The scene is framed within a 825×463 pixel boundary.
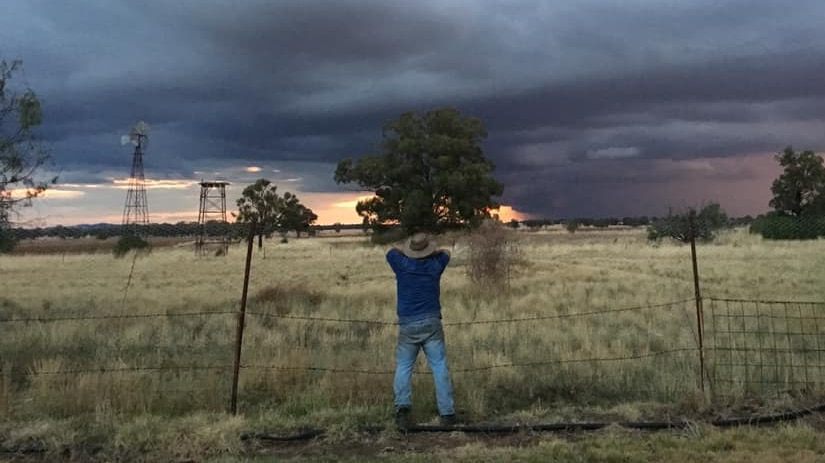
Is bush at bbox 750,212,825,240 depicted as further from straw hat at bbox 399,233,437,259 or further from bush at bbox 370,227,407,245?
straw hat at bbox 399,233,437,259

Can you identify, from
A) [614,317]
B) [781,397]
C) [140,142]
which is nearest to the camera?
[781,397]

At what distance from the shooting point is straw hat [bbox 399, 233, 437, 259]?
7566 mm

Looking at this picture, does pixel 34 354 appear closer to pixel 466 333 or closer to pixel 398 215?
pixel 466 333

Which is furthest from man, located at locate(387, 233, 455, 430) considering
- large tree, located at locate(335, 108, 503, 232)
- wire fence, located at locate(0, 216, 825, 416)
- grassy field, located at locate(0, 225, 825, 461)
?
large tree, located at locate(335, 108, 503, 232)

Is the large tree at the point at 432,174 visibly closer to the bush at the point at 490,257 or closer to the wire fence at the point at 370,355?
the bush at the point at 490,257

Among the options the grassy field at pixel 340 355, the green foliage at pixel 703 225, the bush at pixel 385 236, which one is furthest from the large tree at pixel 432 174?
the grassy field at pixel 340 355

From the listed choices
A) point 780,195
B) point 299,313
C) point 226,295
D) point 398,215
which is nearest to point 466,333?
point 299,313

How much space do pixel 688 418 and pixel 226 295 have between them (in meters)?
16.0

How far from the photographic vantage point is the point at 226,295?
821 inches

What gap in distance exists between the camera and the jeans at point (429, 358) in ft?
24.2

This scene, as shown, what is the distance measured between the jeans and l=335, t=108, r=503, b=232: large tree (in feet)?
141

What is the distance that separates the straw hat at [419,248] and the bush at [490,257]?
14160 millimetres

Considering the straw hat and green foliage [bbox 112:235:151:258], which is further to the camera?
green foliage [bbox 112:235:151:258]

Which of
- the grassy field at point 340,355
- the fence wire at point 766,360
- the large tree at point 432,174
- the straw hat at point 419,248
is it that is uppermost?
the large tree at point 432,174
